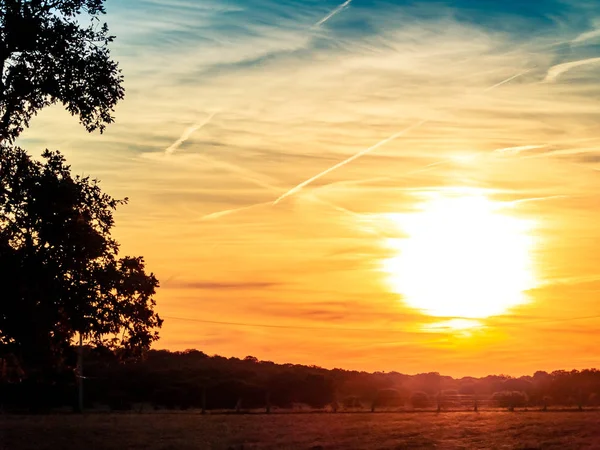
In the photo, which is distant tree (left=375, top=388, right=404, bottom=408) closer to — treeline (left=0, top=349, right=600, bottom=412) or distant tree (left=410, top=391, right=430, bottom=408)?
treeline (left=0, top=349, right=600, bottom=412)

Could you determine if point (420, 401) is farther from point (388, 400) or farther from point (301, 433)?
point (301, 433)

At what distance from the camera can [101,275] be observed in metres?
24.3

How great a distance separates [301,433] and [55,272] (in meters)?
31.5

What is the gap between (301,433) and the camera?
52.2 m

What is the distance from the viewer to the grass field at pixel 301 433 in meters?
43.9

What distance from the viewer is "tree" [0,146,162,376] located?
75.6 feet

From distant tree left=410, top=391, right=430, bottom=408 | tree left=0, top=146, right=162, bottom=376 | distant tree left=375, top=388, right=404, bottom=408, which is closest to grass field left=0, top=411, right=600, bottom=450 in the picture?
tree left=0, top=146, right=162, bottom=376

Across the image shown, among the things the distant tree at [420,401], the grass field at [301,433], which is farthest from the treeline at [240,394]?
the grass field at [301,433]

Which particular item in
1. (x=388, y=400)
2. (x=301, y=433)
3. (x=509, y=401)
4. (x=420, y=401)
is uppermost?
(x=388, y=400)

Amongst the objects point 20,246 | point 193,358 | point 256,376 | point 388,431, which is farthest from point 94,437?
point 193,358

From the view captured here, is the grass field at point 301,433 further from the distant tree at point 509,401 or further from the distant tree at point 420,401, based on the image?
the distant tree at point 420,401

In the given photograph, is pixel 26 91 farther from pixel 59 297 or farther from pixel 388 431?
pixel 388 431

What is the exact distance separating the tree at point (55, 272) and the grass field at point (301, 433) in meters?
18.8

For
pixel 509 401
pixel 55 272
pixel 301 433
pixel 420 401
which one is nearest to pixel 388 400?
pixel 420 401
